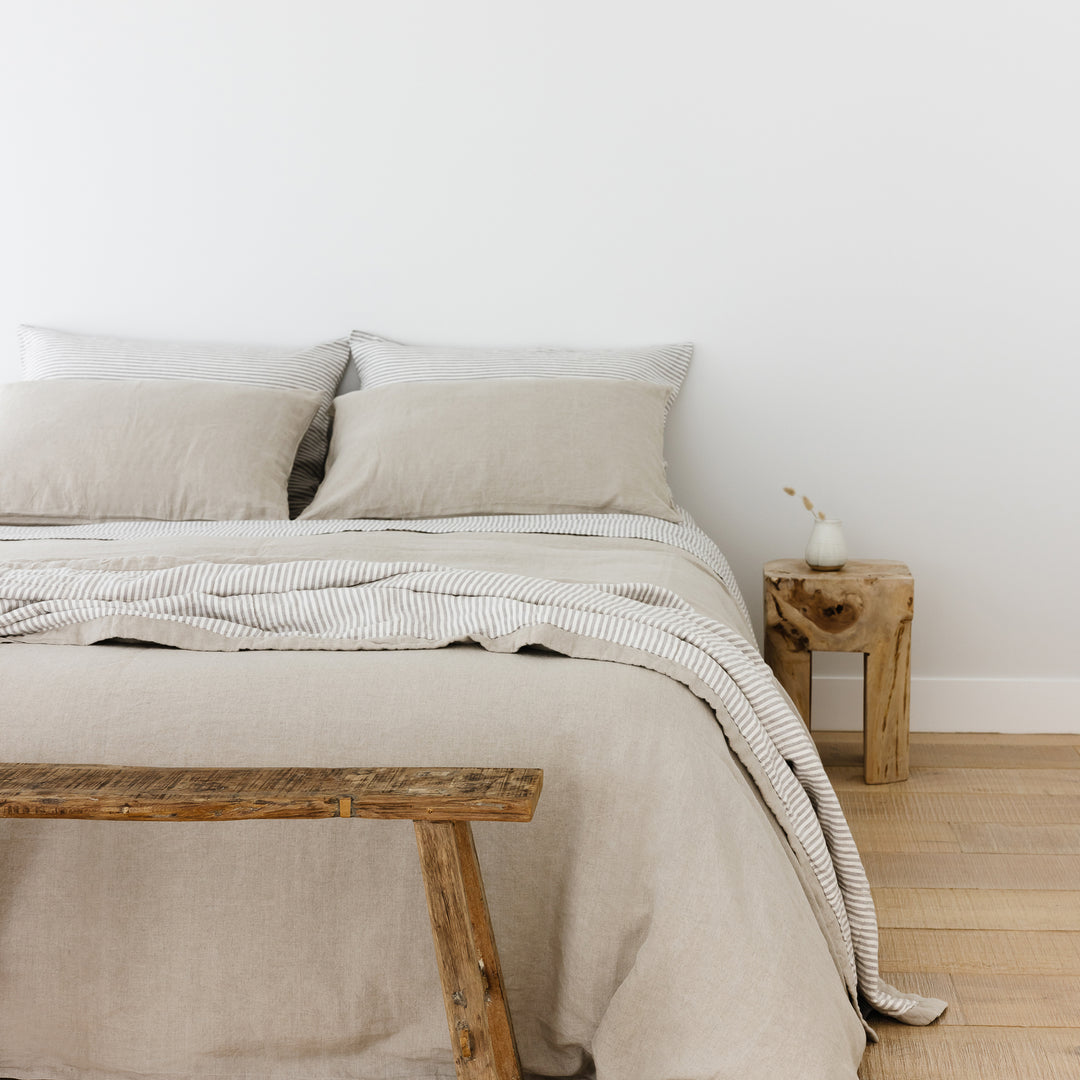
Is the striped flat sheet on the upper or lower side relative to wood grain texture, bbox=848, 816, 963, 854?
upper

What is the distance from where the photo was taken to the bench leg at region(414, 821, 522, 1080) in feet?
3.65

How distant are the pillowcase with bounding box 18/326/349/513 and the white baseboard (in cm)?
149

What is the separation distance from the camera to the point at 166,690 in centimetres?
130

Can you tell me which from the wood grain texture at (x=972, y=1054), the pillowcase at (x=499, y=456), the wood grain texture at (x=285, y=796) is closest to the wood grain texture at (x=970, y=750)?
the pillowcase at (x=499, y=456)

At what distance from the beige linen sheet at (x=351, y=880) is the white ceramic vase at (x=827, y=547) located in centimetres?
133

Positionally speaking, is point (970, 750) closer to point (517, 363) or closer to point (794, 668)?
point (794, 668)

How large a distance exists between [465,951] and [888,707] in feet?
5.37

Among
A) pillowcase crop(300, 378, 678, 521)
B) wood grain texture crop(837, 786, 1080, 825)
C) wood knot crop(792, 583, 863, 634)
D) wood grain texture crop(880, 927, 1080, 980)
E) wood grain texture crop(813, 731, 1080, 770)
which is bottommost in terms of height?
wood grain texture crop(813, 731, 1080, 770)

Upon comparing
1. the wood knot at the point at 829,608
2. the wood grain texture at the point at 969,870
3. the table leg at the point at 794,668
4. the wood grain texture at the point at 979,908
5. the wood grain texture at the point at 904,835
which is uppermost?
the wood knot at the point at 829,608

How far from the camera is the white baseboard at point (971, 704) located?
2920mm

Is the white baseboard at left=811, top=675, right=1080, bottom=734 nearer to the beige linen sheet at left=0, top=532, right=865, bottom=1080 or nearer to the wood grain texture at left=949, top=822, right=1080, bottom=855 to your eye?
the wood grain texture at left=949, top=822, right=1080, bottom=855

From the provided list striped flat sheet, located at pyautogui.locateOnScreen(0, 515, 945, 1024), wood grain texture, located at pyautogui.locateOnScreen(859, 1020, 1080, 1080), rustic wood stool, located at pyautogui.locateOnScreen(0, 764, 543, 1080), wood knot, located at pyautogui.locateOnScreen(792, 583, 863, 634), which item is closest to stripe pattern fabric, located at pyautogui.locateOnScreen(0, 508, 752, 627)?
wood knot, located at pyautogui.locateOnScreen(792, 583, 863, 634)

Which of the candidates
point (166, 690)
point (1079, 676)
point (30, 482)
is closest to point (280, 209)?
point (30, 482)

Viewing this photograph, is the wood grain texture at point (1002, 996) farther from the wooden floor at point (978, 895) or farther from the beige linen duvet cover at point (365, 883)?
the beige linen duvet cover at point (365, 883)
